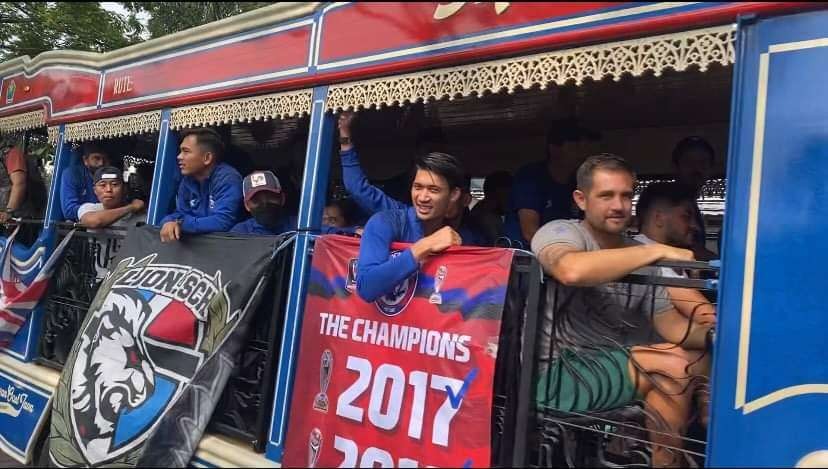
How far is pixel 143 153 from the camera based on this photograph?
7781 millimetres

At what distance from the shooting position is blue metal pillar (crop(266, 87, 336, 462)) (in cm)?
315

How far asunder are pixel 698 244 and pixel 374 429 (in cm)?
219

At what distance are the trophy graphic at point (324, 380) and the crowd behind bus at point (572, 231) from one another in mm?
410

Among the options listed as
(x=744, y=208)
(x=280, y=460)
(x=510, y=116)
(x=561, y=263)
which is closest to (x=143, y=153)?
(x=510, y=116)

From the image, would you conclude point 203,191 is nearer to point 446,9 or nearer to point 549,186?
point 446,9

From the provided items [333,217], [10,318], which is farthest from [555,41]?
[10,318]

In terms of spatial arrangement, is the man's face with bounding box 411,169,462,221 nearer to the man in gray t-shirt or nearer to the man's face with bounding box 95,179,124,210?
the man in gray t-shirt

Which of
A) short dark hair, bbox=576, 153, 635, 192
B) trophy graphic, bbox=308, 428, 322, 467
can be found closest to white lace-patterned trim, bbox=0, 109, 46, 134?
trophy graphic, bbox=308, 428, 322, 467

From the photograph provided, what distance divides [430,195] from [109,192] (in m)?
3.08

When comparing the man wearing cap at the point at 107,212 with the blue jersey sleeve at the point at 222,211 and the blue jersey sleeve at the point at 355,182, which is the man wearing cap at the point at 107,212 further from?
the blue jersey sleeve at the point at 355,182

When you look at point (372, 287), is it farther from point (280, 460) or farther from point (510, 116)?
point (510, 116)

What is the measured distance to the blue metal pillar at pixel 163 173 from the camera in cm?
430

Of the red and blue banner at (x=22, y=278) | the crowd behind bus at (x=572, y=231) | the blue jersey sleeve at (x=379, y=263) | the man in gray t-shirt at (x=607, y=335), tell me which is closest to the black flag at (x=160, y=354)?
the crowd behind bus at (x=572, y=231)

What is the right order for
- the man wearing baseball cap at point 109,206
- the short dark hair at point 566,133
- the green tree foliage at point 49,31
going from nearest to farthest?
the short dark hair at point 566,133 → the man wearing baseball cap at point 109,206 → the green tree foliage at point 49,31
